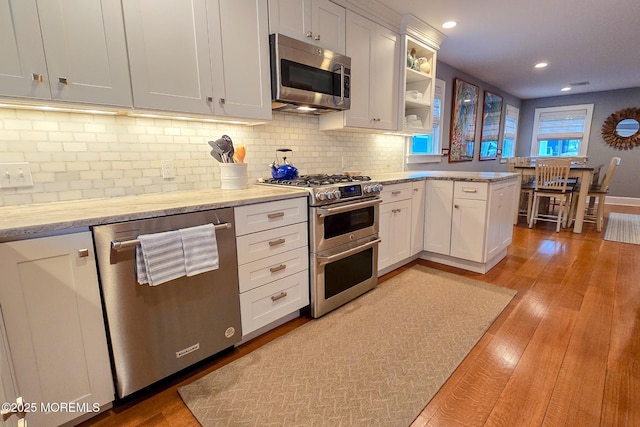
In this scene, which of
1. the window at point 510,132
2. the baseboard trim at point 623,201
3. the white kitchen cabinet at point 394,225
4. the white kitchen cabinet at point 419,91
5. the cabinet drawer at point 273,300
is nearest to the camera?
the cabinet drawer at point 273,300

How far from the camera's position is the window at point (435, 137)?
4266 mm

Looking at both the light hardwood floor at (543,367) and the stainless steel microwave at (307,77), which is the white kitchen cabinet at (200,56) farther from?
the light hardwood floor at (543,367)

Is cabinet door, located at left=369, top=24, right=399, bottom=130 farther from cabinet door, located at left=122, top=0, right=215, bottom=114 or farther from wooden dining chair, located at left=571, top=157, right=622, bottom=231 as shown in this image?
wooden dining chair, located at left=571, top=157, right=622, bottom=231

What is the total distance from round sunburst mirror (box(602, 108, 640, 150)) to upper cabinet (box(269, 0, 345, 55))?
23.7 feet

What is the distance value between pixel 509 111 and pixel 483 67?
2.86 meters

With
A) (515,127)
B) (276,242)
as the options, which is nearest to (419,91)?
(276,242)

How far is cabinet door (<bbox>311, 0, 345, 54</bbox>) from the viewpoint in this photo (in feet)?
7.41

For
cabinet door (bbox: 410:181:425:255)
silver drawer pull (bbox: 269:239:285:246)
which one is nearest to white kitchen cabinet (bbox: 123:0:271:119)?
silver drawer pull (bbox: 269:239:285:246)

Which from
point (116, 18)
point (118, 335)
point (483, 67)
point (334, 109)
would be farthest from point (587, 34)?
point (118, 335)

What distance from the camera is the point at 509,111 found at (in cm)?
689

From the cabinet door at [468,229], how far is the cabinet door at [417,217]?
0.30 meters

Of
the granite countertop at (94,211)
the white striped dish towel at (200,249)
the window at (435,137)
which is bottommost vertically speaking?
the white striped dish towel at (200,249)

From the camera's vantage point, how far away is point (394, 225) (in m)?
2.79

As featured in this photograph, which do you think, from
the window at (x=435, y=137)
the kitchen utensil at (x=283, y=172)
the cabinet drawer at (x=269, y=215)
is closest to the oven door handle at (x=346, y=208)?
the cabinet drawer at (x=269, y=215)
